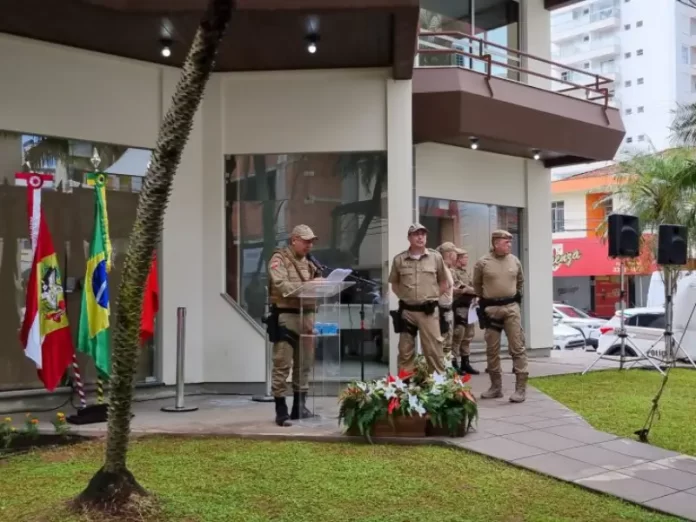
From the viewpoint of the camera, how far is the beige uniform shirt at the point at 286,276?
7.00 meters

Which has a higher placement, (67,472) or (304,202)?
(304,202)

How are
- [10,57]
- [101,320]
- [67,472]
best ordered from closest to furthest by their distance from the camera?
1. [67,472]
2. [101,320]
3. [10,57]

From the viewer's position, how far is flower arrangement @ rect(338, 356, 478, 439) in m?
6.35

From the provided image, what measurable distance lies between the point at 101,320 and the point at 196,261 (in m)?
1.97

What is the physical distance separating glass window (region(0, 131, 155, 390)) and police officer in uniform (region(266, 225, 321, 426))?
2.46 meters

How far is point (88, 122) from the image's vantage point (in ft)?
28.0

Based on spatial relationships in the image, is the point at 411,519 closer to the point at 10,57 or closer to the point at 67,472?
the point at 67,472

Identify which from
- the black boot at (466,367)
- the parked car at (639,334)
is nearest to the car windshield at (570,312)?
the parked car at (639,334)

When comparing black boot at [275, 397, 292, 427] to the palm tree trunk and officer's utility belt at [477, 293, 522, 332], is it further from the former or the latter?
officer's utility belt at [477, 293, 522, 332]

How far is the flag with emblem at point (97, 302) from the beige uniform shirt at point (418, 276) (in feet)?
10.2

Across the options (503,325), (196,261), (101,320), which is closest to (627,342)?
(503,325)

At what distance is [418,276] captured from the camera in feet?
25.7

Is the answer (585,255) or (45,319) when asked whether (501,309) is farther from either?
(585,255)

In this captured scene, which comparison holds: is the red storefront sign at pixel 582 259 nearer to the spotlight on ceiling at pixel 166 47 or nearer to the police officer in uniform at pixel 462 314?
the police officer in uniform at pixel 462 314
